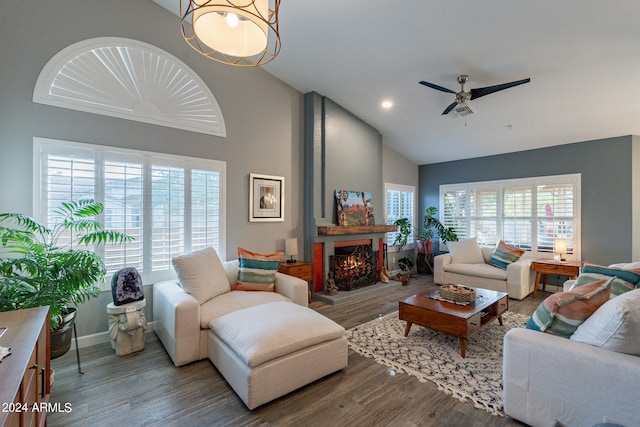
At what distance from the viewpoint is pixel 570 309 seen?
191 centimetres

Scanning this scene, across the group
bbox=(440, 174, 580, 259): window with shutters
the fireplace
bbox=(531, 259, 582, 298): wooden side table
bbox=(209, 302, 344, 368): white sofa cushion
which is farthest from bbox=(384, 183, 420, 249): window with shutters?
bbox=(209, 302, 344, 368): white sofa cushion

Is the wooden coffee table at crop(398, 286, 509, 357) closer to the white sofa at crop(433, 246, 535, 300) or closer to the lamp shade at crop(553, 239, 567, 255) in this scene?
the white sofa at crop(433, 246, 535, 300)

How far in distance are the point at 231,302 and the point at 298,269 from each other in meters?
1.41

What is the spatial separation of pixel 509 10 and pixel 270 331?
354 centimetres

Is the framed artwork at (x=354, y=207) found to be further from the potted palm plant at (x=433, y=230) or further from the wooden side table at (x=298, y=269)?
the potted palm plant at (x=433, y=230)

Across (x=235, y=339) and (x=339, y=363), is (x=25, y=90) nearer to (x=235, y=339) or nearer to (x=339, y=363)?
(x=235, y=339)

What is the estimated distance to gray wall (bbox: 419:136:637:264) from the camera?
180 inches

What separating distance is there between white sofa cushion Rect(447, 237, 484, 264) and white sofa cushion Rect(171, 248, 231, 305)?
14.1ft

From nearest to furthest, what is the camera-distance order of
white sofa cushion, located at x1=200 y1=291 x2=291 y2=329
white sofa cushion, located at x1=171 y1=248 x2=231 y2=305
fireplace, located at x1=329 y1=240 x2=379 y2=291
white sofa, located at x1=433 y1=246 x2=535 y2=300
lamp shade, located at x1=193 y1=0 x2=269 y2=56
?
1. lamp shade, located at x1=193 y1=0 x2=269 y2=56
2. white sofa cushion, located at x1=200 y1=291 x2=291 y2=329
3. white sofa cushion, located at x1=171 y1=248 x2=231 y2=305
4. white sofa, located at x1=433 y1=246 x2=535 y2=300
5. fireplace, located at x1=329 y1=240 x2=379 y2=291

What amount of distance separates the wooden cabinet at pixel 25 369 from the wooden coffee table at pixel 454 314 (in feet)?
9.68

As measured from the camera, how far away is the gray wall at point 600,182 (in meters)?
4.57

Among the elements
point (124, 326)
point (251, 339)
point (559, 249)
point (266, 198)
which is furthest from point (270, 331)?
point (559, 249)

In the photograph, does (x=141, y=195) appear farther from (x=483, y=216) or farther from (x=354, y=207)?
(x=483, y=216)

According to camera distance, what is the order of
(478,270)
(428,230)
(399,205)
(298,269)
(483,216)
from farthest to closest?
(428,230) < (399,205) < (483,216) < (478,270) < (298,269)
